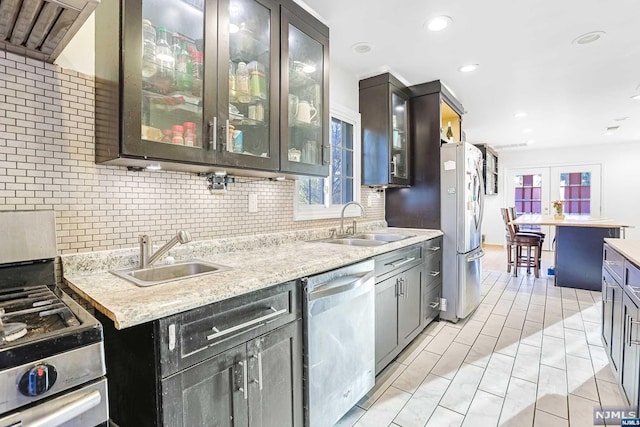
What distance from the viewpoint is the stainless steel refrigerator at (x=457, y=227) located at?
3.01 m

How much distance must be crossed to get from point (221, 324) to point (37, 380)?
0.49 meters

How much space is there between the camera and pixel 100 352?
2.67ft

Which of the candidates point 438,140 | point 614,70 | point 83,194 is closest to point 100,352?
point 83,194

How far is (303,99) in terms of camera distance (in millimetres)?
2062

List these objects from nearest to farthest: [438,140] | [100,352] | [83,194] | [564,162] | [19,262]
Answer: [100,352]
[19,262]
[83,194]
[438,140]
[564,162]

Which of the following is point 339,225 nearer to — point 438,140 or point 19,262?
point 438,140

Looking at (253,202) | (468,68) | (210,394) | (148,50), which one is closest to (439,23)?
(468,68)

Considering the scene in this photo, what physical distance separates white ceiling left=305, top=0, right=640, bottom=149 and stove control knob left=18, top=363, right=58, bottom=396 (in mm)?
2196

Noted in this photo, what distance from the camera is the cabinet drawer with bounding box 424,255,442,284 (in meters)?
2.77

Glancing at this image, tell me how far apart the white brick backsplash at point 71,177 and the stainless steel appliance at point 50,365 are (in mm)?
406

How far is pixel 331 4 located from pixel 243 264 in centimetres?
172

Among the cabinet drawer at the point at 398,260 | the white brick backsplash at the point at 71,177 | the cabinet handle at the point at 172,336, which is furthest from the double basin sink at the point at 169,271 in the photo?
the cabinet drawer at the point at 398,260

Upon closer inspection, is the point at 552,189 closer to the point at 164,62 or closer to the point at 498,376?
the point at 498,376

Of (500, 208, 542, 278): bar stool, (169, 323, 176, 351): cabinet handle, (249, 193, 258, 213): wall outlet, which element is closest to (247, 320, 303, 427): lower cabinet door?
(169, 323, 176, 351): cabinet handle
